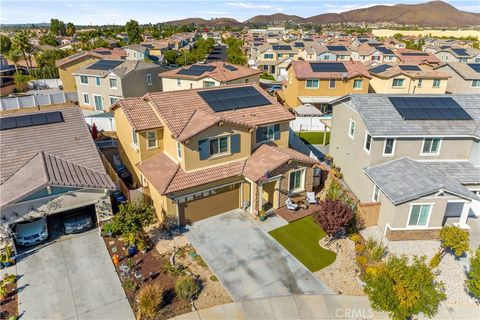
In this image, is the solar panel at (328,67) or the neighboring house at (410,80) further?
the neighboring house at (410,80)

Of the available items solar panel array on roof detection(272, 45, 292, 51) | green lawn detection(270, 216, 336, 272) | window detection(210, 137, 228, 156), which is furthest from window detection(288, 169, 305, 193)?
solar panel array on roof detection(272, 45, 292, 51)

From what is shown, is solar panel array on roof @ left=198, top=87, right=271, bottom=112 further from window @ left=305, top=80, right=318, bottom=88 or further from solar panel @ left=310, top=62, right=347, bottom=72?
solar panel @ left=310, top=62, right=347, bottom=72

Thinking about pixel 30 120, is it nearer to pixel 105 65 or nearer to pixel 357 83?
pixel 105 65

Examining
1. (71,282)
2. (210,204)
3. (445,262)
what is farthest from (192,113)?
(445,262)

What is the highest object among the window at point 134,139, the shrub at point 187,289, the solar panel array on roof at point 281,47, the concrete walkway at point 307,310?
the solar panel array on roof at point 281,47

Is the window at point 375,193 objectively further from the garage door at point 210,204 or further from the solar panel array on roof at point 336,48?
the solar panel array on roof at point 336,48

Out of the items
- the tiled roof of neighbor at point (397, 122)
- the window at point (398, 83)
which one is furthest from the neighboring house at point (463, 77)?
the tiled roof of neighbor at point (397, 122)
